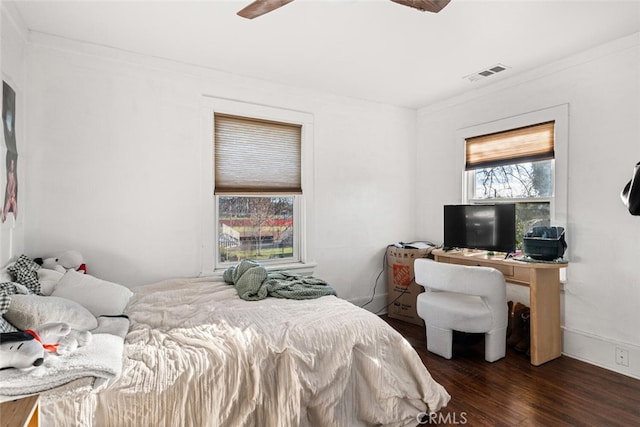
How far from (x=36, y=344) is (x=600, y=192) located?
3.84 m

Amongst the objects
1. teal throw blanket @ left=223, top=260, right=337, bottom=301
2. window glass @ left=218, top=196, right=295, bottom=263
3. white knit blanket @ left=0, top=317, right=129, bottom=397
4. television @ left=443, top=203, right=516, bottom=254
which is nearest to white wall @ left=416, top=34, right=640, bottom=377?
television @ left=443, top=203, right=516, bottom=254

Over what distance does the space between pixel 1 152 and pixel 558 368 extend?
13.9 feet

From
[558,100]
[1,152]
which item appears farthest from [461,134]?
[1,152]

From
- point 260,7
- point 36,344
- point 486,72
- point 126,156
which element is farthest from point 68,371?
point 486,72

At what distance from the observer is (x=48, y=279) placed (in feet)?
7.18

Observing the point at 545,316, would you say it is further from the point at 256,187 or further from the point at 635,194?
the point at 256,187

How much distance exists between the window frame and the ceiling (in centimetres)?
36

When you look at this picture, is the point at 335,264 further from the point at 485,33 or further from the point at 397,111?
the point at 485,33

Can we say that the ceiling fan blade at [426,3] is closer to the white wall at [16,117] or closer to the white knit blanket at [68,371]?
the white knit blanket at [68,371]

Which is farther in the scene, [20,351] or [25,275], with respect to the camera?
[25,275]

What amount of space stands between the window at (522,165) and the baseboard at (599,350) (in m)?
0.94

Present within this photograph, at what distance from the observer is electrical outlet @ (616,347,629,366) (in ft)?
8.86

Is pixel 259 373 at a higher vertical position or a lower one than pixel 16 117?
lower

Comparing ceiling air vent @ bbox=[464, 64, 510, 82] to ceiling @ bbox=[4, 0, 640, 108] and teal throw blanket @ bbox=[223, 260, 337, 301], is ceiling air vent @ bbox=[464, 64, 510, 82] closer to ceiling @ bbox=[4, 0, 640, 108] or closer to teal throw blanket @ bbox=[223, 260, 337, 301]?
ceiling @ bbox=[4, 0, 640, 108]
